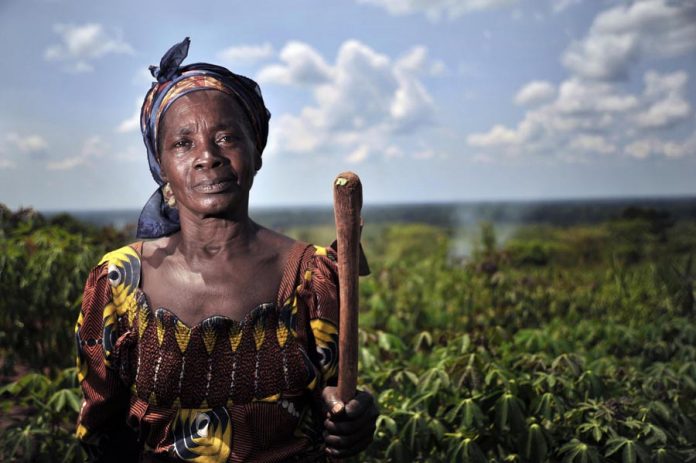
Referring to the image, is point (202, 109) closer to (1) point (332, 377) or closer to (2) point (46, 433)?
(1) point (332, 377)

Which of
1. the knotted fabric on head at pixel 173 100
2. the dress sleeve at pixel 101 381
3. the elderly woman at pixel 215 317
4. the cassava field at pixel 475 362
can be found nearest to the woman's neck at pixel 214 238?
the elderly woman at pixel 215 317

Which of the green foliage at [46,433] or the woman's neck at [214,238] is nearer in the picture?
the woman's neck at [214,238]

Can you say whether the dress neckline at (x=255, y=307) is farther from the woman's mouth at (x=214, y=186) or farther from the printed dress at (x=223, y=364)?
the woman's mouth at (x=214, y=186)

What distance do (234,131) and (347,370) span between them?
56cm

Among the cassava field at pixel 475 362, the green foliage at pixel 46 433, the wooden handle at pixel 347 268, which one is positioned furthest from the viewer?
the green foliage at pixel 46 433

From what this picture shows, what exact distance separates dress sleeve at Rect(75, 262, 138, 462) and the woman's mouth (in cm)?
31

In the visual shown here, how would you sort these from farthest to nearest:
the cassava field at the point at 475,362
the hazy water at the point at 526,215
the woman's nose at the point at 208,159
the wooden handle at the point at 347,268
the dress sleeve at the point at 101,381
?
the hazy water at the point at 526,215
the cassava field at the point at 475,362
the dress sleeve at the point at 101,381
the woman's nose at the point at 208,159
the wooden handle at the point at 347,268

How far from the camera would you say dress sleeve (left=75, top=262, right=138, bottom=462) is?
1583 millimetres

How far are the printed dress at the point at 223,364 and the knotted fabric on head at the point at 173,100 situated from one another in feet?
0.38

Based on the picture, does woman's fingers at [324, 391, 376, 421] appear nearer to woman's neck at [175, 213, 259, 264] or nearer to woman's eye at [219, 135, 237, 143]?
woman's neck at [175, 213, 259, 264]

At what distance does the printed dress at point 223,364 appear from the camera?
149 cm

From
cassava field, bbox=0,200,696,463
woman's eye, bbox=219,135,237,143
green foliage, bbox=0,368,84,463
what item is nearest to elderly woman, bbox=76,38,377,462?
woman's eye, bbox=219,135,237,143

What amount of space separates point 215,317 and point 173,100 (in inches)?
18.9

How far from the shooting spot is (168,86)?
1.58m
